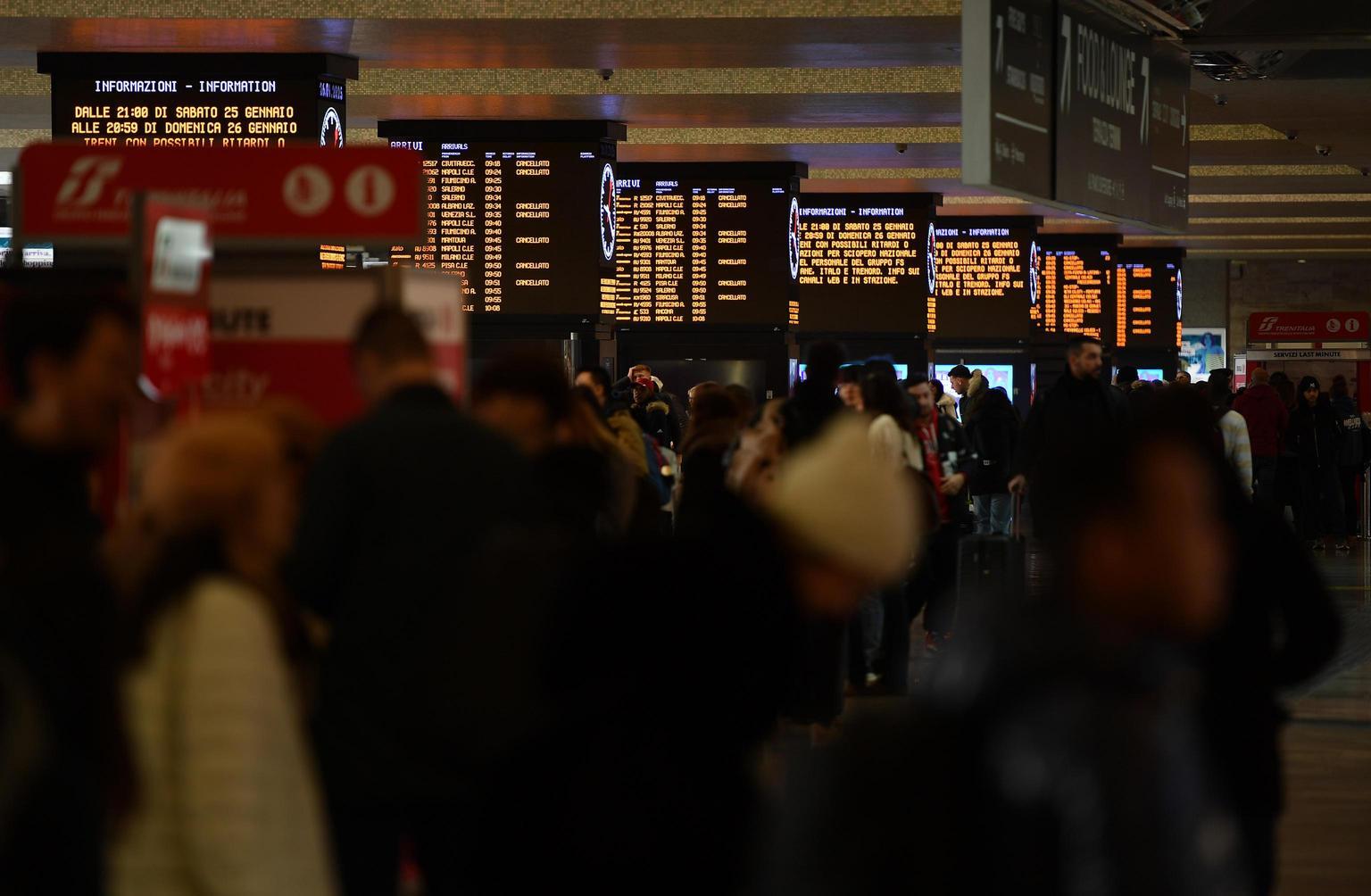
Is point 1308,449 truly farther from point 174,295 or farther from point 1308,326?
point 174,295

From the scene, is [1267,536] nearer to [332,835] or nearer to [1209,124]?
[332,835]

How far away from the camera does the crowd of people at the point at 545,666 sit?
163 cm

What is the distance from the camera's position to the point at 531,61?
12766mm

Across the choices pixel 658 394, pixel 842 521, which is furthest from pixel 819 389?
pixel 842 521

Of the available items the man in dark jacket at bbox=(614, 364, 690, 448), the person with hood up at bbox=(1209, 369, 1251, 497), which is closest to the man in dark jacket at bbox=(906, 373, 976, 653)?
the man in dark jacket at bbox=(614, 364, 690, 448)

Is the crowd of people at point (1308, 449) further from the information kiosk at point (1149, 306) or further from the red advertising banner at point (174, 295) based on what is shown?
the red advertising banner at point (174, 295)

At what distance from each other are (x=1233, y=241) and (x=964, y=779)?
2946 cm

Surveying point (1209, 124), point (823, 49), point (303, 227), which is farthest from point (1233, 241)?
point (303, 227)

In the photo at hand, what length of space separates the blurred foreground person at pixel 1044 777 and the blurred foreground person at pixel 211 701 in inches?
40.2

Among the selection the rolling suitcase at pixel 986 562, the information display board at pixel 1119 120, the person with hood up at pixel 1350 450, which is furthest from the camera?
the person with hood up at pixel 1350 450

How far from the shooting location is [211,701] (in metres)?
2.52

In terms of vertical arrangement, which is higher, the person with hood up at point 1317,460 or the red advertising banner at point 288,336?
the red advertising banner at point 288,336

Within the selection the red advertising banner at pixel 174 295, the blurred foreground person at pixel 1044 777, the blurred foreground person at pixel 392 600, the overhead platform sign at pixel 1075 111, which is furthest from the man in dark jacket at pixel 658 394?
the blurred foreground person at pixel 1044 777

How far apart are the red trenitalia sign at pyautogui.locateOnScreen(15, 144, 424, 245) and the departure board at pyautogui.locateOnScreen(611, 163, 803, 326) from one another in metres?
13.4
